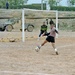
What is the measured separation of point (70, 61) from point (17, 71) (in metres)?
3.30

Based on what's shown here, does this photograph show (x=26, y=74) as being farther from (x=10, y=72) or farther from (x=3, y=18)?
(x=3, y=18)

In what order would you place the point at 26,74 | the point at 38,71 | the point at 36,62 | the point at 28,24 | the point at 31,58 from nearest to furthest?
the point at 26,74 < the point at 38,71 < the point at 36,62 < the point at 31,58 < the point at 28,24

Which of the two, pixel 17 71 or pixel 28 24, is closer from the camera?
pixel 17 71

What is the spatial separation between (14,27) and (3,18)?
1.70 meters

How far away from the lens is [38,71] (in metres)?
12.2

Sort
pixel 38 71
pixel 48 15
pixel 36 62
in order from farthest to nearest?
pixel 48 15, pixel 36 62, pixel 38 71

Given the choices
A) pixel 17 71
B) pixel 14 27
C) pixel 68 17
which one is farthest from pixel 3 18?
pixel 17 71

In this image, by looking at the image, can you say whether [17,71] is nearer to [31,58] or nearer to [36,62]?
[36,62]

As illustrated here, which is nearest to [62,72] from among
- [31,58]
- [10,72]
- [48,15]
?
[10,72]

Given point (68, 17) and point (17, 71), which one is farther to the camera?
point (68, 17)

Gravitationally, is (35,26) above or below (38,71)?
below

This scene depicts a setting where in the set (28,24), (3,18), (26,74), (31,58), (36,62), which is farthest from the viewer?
(3,18)

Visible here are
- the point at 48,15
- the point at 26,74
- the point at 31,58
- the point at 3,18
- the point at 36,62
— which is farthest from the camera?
the point at 3,18

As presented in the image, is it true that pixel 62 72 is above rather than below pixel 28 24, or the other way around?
above
